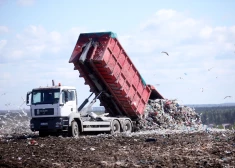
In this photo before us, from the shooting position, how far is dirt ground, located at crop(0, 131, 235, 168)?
11047 mm

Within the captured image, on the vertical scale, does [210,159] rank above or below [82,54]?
below

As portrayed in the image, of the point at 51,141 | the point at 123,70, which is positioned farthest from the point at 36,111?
the point at 123,70

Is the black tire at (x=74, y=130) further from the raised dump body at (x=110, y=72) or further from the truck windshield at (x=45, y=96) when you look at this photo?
the raised dump body at (x=110, y=72)

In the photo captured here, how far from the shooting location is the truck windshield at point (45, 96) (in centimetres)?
1894

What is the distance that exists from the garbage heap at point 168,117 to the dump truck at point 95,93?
3.21 ft

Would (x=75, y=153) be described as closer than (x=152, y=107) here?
Yes

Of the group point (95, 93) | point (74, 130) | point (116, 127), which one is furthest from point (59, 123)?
point (116, 127)

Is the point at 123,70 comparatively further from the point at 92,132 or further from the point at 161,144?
the point at 161,144

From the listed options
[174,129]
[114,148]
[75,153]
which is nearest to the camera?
[75,153]

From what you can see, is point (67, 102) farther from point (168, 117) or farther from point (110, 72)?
point (168, 117)

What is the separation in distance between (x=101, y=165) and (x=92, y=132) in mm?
10380

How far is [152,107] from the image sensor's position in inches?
Result: 906

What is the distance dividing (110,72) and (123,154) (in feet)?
22.9

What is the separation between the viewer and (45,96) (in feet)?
62.7
